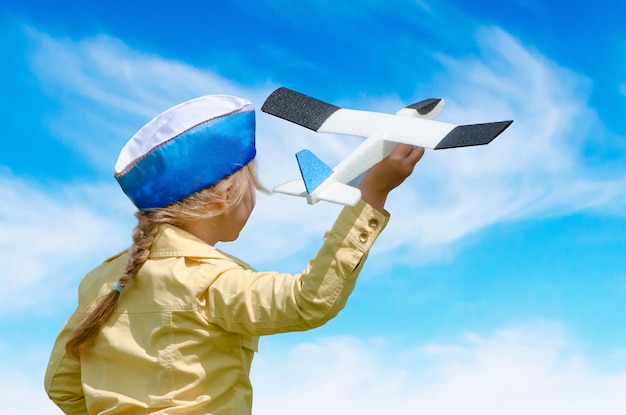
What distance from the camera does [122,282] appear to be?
9.73 ft

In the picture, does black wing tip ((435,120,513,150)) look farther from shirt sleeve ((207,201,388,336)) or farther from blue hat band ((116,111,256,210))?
blue hat band ((116,111,256,210))

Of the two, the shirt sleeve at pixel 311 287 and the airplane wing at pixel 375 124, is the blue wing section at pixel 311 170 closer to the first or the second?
the shirt sleeve at pixel 311 287

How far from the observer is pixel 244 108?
3170 mm

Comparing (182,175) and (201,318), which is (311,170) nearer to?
(182,175)

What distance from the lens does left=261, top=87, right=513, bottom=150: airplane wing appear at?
283cm

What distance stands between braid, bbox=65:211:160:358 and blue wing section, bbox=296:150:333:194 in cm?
63

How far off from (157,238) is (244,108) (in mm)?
616

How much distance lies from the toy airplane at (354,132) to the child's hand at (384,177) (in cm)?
6

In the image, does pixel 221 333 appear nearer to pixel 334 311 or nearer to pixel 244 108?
pixel 334 311

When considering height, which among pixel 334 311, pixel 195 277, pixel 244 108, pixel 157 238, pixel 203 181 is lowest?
pixel 334 311

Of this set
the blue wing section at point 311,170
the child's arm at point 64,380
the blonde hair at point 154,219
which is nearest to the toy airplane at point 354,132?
the blue wing section at point 311,170

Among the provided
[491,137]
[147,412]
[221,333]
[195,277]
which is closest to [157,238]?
[195,277]

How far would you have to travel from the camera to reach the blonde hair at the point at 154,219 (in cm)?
297

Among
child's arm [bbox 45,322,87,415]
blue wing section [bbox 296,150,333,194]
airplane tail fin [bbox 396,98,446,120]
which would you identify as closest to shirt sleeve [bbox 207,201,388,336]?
blue wing section [bbox 296,150,333,194]
